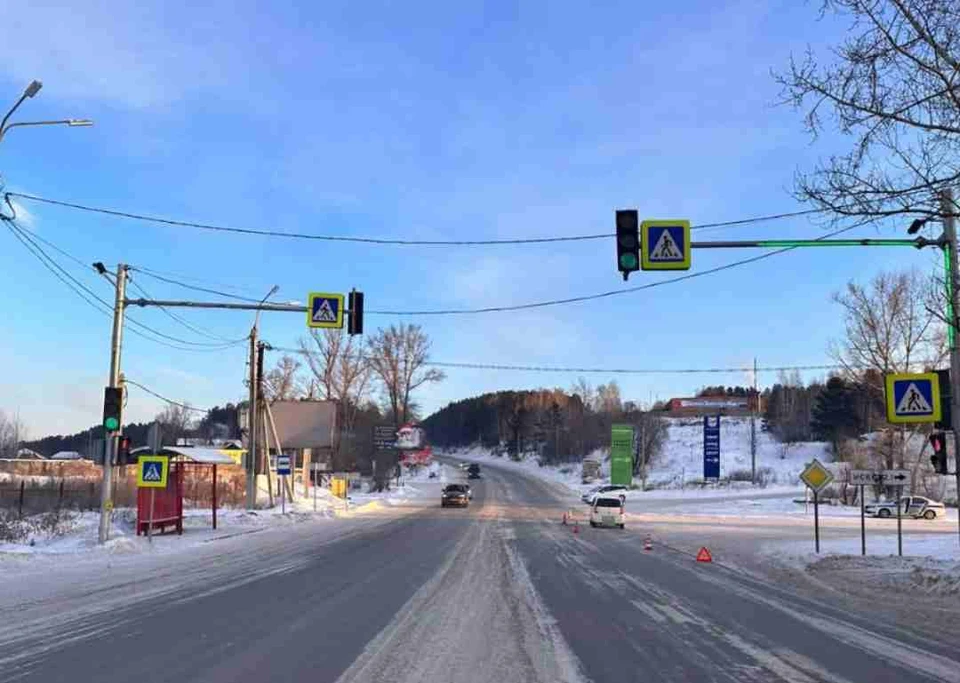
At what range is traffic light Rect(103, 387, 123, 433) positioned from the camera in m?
22.6

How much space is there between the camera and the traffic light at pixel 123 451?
23.1 m

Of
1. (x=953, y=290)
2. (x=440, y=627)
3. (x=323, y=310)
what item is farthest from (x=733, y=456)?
(x=440, y=627)

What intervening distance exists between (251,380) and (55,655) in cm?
3241

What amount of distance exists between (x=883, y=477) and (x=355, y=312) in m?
14.6

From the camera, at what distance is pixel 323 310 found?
854 inches

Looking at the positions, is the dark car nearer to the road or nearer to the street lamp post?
the street lamp post

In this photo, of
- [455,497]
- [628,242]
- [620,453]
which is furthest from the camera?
[620,453]

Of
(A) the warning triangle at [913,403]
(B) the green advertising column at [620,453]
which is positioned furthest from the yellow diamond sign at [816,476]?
(B) the green advertising column at [620,453]

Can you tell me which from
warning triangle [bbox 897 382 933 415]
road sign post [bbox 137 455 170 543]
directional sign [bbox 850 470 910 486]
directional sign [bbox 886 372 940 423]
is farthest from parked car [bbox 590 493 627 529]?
warning triangle [bbox 897 382 933 415]

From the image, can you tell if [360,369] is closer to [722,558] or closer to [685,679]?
[722,558]

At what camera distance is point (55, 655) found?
861 centimetres

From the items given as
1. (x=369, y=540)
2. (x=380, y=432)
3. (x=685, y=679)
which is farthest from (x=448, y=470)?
(x=685, y=679)

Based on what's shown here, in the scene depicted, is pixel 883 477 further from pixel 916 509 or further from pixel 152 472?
pixel 916 509

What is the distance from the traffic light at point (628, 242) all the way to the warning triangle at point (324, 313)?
29.4 feet
